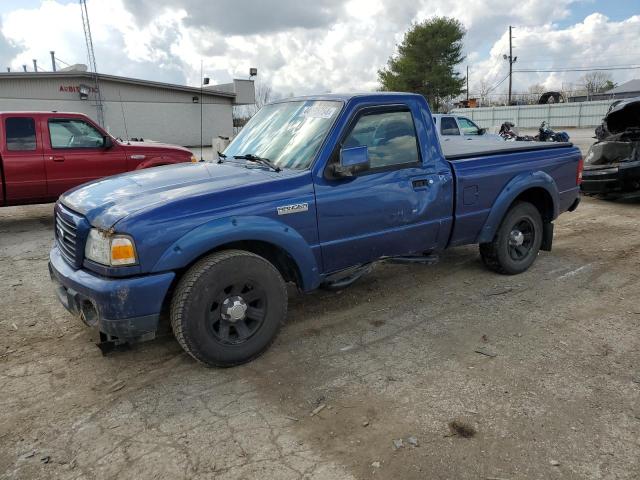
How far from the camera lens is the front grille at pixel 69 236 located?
334 centimetres

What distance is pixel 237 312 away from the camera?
3.44 m

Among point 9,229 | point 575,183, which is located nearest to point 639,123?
point 575,183

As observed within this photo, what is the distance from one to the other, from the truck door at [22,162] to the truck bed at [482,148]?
6.72 meters

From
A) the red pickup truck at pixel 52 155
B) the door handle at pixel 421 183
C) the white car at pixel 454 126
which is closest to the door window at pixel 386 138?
the door handle at pixel 421 183

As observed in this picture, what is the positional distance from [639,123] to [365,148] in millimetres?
8682

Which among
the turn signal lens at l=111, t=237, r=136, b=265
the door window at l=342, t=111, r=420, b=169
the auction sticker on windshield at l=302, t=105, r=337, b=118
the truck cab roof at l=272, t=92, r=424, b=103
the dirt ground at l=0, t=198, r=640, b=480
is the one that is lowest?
the dirt ground at l=0, t=198, r=640, b=480

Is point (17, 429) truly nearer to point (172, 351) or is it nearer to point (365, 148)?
point (172, 351)

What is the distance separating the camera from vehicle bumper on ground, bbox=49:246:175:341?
3084 mm

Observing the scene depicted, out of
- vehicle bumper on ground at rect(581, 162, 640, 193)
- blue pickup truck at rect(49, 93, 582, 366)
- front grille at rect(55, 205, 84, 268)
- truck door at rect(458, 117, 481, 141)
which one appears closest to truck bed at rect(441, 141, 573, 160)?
blue pickup truck at rect(49, 93, 582, 366)

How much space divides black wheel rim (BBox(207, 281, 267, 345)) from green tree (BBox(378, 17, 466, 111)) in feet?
138

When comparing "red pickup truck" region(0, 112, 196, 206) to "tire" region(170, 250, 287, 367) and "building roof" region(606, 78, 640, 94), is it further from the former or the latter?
"building roof" region(606, 78, 640, 94)

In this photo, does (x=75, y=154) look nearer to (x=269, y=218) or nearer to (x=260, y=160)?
(x=260, y=160)

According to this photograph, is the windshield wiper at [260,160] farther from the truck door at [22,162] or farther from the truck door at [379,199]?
the truck door at [22,162]

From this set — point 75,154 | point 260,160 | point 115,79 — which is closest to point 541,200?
point 260,160
